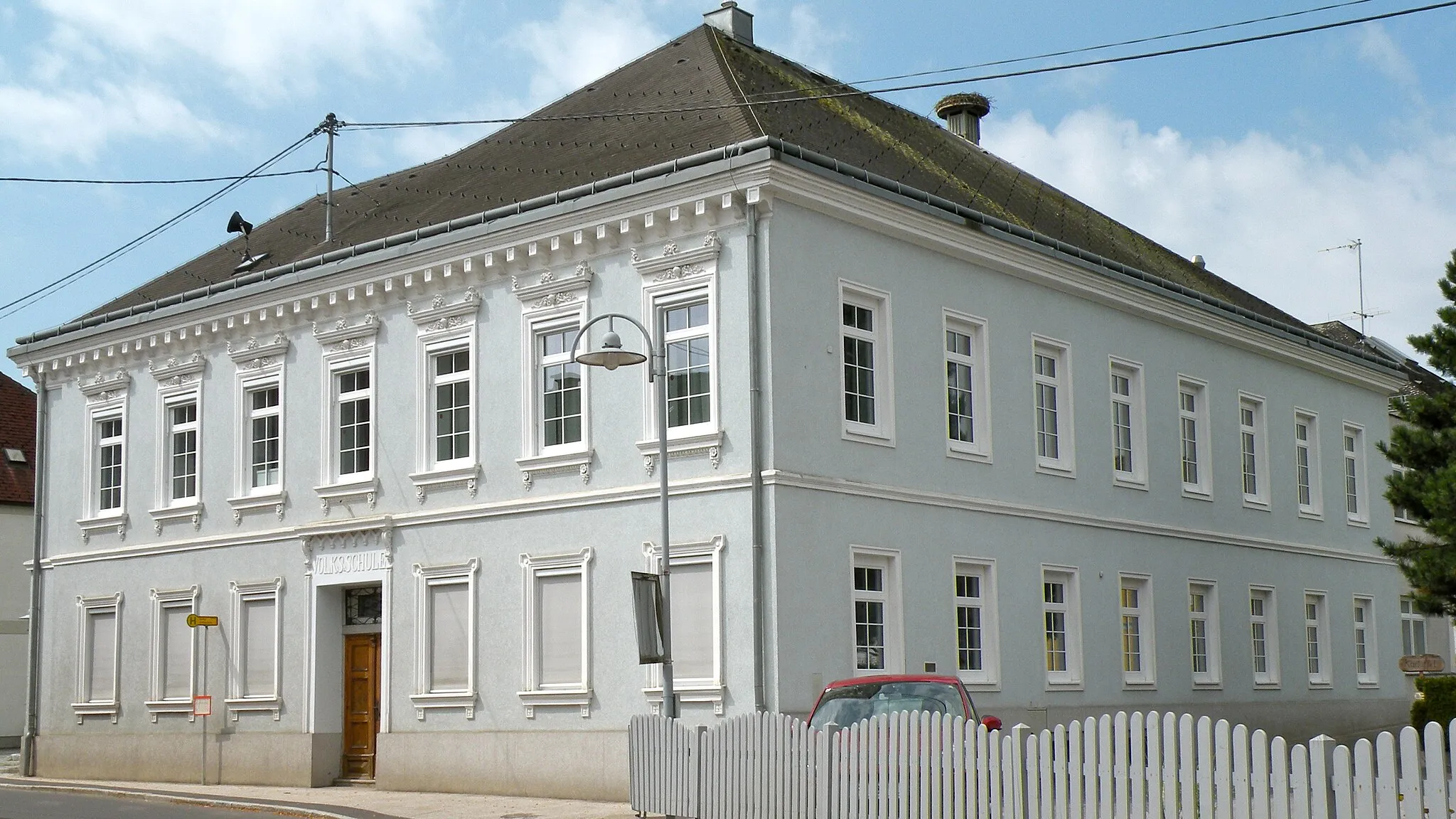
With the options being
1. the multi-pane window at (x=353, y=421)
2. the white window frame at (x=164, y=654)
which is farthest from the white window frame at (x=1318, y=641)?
the white window frame at (x=164, y=654)

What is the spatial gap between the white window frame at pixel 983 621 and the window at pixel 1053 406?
8.09 feet

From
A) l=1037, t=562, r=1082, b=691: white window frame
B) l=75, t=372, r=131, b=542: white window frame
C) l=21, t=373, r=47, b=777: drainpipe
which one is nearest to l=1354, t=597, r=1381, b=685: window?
l=1037, t=562, r=1082, b=691: white window frame

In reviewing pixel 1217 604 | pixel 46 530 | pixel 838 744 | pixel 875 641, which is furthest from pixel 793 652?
pixel 46 530

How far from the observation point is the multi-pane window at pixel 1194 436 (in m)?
29.3

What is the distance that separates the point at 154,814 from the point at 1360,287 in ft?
118

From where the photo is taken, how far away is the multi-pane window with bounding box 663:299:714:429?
21312 mm

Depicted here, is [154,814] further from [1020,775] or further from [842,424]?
Answer: [1020,775]

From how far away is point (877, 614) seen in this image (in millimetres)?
21797

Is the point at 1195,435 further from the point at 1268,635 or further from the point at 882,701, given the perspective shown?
the point at 882,701

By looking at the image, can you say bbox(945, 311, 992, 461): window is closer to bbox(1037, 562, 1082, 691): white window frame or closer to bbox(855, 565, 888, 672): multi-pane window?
bbox(1037, 562, 1082, 691): white window frame

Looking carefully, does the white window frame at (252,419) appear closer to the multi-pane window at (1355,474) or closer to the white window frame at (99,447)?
the white window frame at (99,447)

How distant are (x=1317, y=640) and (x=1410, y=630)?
6704 mm

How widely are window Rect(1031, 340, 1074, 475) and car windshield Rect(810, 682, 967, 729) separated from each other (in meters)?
9.21

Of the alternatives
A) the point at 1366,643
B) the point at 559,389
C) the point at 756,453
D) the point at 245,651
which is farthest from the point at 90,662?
the point at 1366,643
